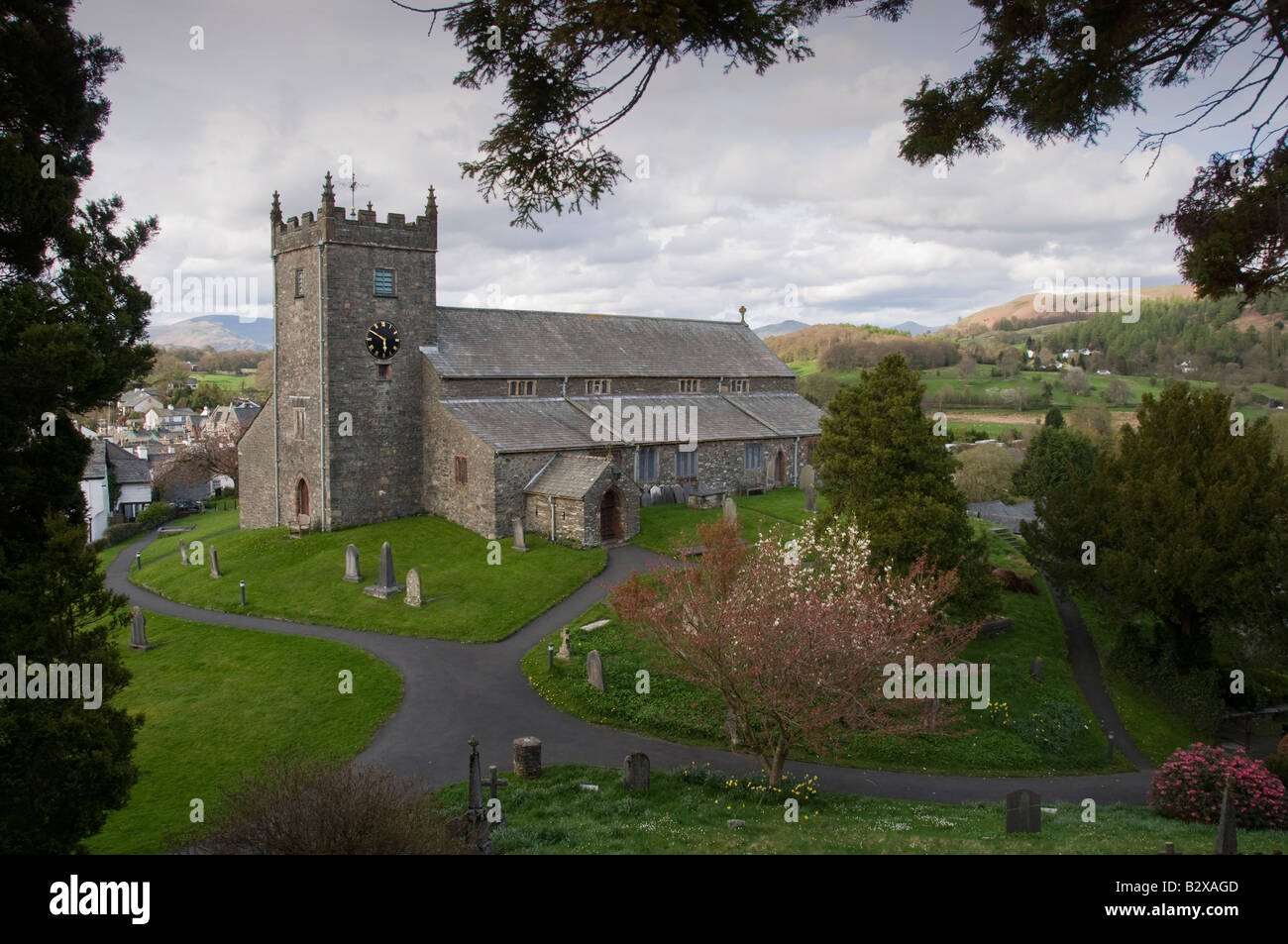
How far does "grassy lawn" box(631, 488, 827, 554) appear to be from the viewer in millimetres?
33531

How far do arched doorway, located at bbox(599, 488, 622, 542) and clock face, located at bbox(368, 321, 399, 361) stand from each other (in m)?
11.7

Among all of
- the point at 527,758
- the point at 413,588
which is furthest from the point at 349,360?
the point at 527,758

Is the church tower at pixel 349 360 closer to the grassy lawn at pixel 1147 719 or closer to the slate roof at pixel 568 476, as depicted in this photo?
the slate roof at pixel 568 476

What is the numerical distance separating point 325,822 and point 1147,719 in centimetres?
2536

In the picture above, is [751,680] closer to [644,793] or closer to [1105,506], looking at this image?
[644,793]

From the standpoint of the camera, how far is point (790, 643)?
15305 millimetres

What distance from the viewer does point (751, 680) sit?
607 inches

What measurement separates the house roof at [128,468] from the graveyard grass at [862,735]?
53.5 metres

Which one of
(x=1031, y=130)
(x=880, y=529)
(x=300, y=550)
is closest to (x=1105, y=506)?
(x=880, y=529)

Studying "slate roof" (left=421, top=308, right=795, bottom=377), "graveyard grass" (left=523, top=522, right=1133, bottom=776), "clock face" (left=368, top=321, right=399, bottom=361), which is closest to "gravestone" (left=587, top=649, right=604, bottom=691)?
"graveyard grass" (left=523, top=522, right=1133, bottom=776)

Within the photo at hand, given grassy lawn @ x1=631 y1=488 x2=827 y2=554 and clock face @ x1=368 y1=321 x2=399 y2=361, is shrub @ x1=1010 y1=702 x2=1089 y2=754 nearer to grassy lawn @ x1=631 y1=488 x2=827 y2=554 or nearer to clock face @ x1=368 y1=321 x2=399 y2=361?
grassy lawn @ x1=631 y1=488 x2=827 y2=554

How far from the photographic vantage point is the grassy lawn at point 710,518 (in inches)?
1320

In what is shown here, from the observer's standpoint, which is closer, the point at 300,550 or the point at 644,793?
the point at 644,793

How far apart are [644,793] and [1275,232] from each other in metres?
13.8
